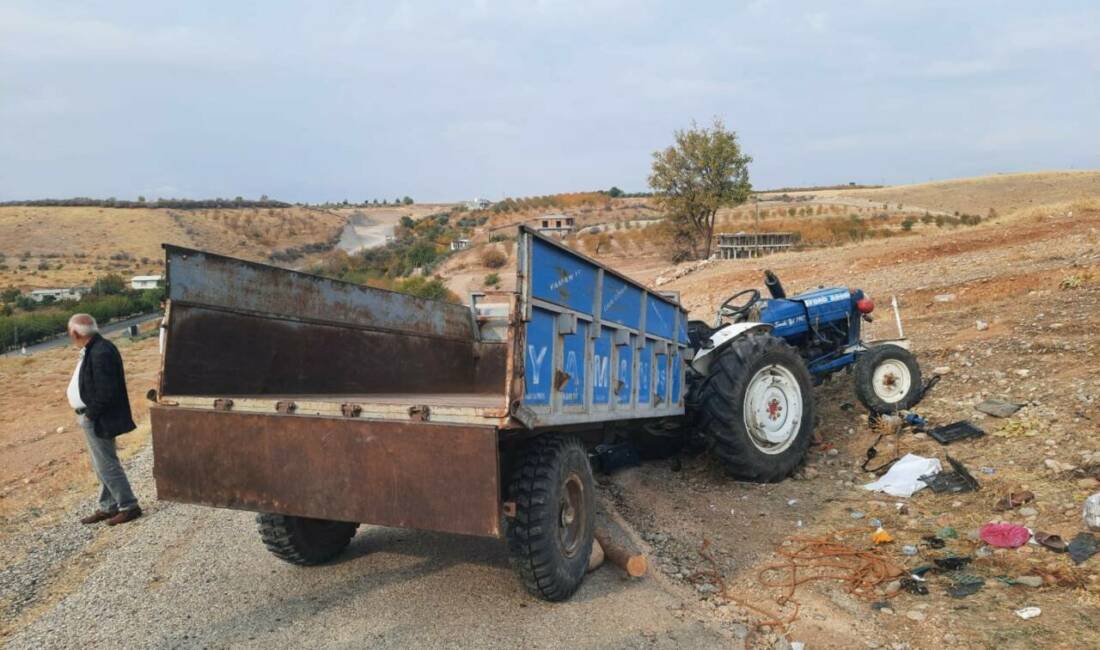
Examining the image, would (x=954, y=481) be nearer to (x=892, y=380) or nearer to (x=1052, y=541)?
(x=1052, y=541)

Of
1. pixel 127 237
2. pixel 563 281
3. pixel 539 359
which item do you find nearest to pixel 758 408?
pixel 563 281

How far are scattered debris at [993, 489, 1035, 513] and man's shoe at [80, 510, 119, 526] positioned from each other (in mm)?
6692

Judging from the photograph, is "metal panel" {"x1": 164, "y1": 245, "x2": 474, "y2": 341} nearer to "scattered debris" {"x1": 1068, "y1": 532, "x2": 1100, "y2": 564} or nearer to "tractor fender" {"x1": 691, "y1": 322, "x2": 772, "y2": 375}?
"tractor fender" {"x1": 691, "y1": 322, "x2": 772, "y2": 375}

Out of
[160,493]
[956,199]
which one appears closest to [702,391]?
[160,493]

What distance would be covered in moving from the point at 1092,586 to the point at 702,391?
2720 mm

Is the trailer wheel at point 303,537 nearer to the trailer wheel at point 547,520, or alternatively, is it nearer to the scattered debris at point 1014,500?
the trailer wheel at point 547,520

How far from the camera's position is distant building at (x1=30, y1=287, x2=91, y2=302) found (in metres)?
52.0

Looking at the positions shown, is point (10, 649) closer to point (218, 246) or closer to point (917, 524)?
point (917, 524)

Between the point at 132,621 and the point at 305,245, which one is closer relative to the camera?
the point at 132,621

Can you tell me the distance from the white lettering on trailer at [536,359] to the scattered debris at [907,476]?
141 inches

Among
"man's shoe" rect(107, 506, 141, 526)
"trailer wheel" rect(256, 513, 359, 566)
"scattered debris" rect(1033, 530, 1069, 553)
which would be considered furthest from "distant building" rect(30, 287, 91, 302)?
"scattered debris" rect(1033, 530, 1069, 553)

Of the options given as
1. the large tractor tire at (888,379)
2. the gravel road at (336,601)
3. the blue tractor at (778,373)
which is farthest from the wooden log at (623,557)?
the large tractor tire at (888,379)

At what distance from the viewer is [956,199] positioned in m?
67.3

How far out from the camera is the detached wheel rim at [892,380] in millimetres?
7391
